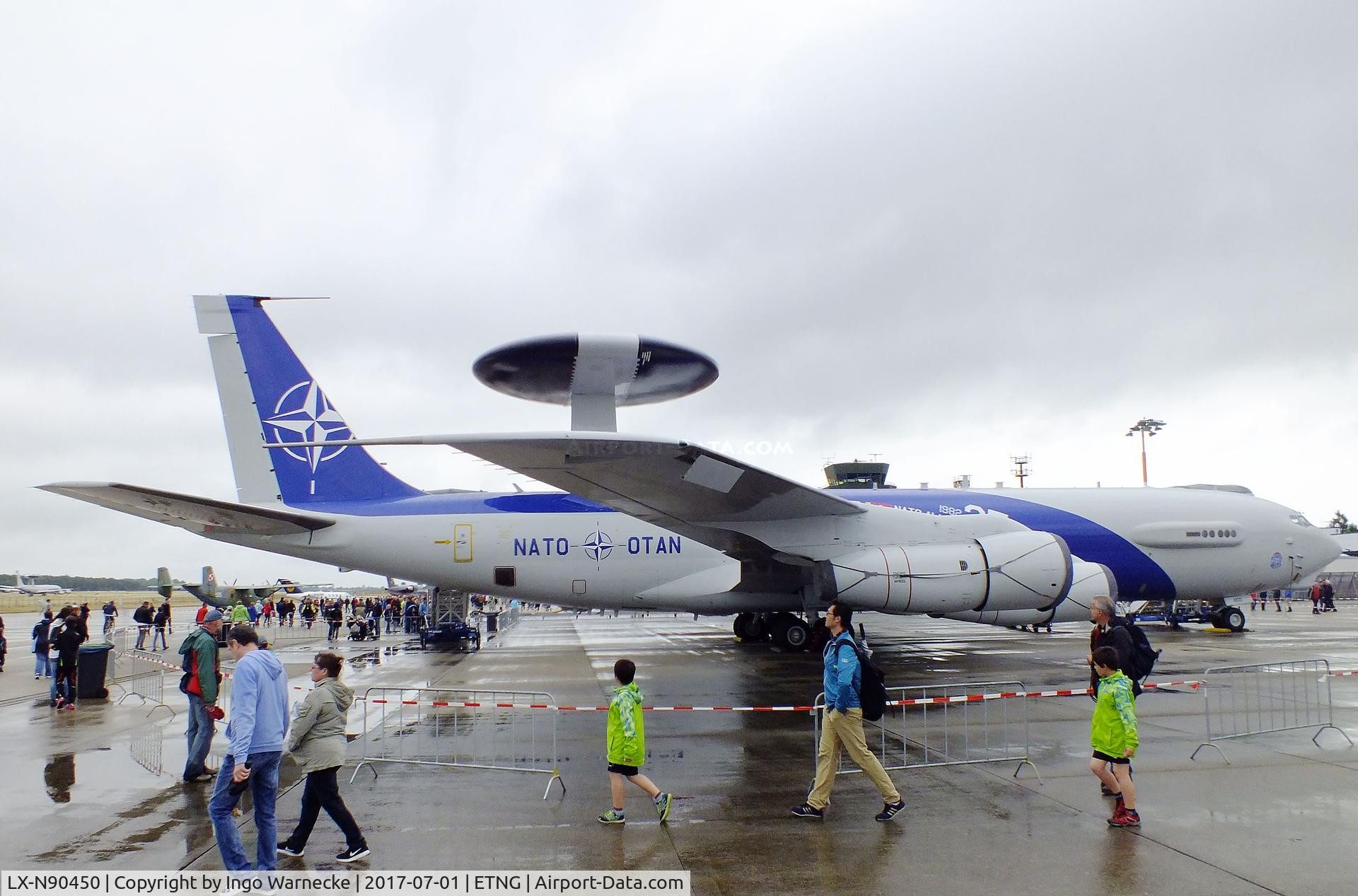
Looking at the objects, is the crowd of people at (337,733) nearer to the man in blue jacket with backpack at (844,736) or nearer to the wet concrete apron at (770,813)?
the man in blue jacket with backpack at (844,736)

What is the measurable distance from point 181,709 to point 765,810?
33.7 ft

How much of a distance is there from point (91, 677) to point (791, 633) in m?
13.0

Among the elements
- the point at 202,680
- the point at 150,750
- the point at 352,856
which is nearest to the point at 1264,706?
the point at 352,856

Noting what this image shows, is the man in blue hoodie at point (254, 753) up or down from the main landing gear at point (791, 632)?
up

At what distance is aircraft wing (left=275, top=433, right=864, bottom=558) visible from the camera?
9211mm

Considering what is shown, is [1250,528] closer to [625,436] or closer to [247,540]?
[625,436]

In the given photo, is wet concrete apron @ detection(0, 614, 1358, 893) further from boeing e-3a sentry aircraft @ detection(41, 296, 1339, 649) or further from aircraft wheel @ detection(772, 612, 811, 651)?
aircraft wheel @ detection(772, 612, 811, 651)

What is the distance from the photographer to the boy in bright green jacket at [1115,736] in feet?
20.1

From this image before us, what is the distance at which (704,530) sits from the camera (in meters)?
14.7

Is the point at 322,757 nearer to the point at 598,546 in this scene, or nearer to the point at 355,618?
the point at 598,546

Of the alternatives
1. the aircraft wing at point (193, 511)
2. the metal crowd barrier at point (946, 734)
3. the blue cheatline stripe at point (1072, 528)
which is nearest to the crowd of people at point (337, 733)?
the metal crowd barrier at point (946, 734)

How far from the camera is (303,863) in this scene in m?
5.47

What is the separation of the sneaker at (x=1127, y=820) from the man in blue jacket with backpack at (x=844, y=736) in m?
1.52

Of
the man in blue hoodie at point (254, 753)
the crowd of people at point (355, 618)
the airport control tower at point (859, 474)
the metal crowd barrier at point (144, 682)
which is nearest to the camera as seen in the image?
the man in blue hoodie at point (254, 753)
